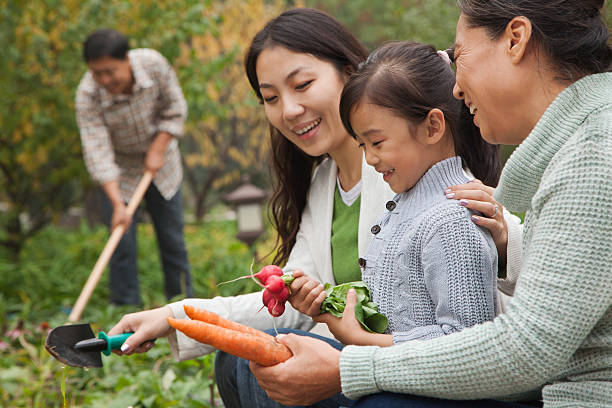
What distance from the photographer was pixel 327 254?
2279 mm

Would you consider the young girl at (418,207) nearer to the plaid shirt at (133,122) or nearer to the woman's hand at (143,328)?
the woman's hand at (143,328)

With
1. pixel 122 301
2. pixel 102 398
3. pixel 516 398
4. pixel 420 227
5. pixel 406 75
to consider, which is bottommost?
pixel 122 301

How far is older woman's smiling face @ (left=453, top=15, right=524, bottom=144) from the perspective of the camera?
1379mm

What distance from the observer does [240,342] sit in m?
1.66

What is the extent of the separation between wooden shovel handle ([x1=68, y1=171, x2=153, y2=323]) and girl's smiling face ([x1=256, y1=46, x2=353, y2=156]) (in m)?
1.90

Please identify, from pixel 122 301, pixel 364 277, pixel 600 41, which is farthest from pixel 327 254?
pixel 122 301

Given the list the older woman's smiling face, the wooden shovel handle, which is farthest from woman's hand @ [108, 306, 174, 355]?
the wooden shovel handle

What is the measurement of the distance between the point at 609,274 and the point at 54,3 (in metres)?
5.56

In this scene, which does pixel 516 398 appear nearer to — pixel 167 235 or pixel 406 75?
pixel 406 75

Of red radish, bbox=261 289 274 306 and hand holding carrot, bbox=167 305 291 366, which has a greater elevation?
red radish, bbox=261 289 274 306

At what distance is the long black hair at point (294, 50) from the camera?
2270mm

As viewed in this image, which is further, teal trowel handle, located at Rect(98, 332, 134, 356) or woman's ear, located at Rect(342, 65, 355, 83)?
woman's ear, located at Rect(342, 65, 355, 83)

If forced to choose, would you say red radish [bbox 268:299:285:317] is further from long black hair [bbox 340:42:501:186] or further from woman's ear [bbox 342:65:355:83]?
woman's ear [bbox 342:65:355:83]

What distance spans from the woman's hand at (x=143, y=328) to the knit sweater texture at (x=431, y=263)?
64 cm
